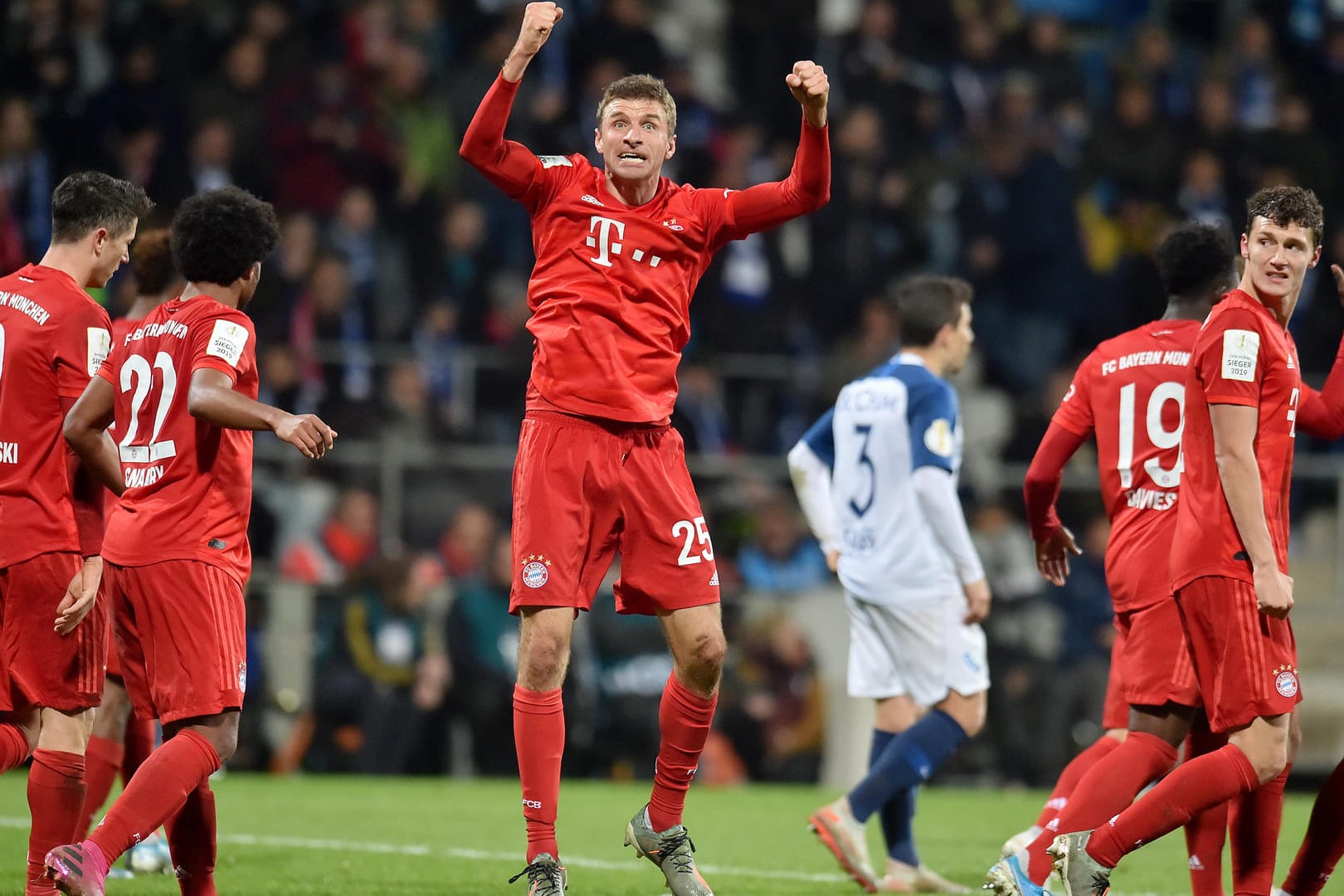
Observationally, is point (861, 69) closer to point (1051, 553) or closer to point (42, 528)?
point (1051, 553)

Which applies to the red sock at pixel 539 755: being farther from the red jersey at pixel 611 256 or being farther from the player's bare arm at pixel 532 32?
the player's bare arm at pixel 532 32

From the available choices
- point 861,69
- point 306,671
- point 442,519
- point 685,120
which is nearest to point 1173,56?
point 861,69

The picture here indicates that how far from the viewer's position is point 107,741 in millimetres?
6836

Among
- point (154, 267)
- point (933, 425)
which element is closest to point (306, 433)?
point (154, 267)

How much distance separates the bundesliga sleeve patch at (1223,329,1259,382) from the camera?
17.4 ft

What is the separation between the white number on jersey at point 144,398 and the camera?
5320mm

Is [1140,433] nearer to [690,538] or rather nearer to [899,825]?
[690,538]

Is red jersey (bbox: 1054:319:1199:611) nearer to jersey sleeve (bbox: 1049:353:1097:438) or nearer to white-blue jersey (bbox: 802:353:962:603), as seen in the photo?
jersey sleeve (bbox: 1049:353:1097:438)

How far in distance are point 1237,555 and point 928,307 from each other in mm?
2795

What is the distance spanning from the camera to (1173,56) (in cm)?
1795

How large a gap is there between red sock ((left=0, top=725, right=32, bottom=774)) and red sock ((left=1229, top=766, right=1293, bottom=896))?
3.93 meters

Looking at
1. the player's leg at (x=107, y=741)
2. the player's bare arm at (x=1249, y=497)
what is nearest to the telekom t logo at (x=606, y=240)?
the player's bare arm at (x=1249, y=497)

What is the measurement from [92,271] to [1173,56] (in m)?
14.5

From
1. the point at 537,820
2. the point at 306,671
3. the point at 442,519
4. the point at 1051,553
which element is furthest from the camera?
the point at 442,519
